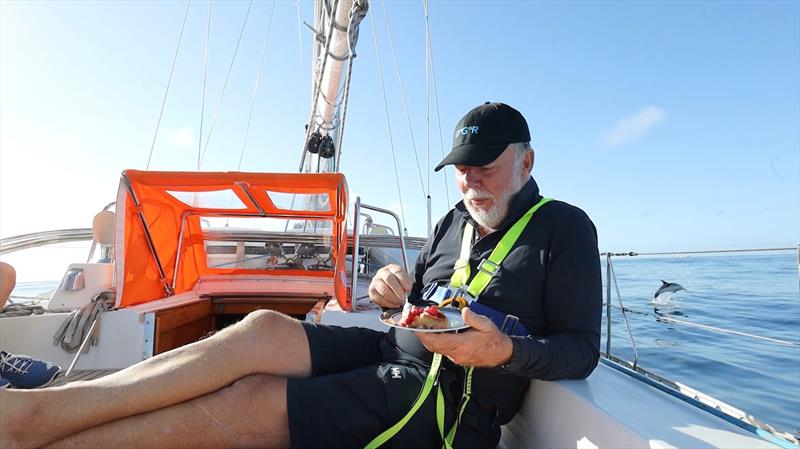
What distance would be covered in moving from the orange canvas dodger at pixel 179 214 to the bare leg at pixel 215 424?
1.65 meters

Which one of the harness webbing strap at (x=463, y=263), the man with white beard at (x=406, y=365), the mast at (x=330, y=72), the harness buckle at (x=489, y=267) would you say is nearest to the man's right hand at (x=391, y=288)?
the man with white beard at (x=406, y=365)

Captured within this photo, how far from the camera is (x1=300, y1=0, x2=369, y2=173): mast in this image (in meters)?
5.26

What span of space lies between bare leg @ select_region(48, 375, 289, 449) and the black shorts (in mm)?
64

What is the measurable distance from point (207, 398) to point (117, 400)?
0.25m

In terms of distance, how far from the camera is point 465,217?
1.98m

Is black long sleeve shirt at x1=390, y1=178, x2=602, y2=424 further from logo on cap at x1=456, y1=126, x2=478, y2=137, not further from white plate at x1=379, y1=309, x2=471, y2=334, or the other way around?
logo on cap at x1=456, y1=126, x2=478, y2=137

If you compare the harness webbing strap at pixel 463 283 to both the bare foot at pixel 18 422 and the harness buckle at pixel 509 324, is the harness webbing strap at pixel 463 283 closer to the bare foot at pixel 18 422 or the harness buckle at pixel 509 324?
the harness buckle at pixel 509 324

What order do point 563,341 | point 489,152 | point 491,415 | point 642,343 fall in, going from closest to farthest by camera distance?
1. point 563,341
2. point 491,415
3. point 489,152
4. point 642,343

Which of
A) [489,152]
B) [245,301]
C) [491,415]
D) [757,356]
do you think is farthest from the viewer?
[757,356]

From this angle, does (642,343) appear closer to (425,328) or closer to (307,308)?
(307,308)

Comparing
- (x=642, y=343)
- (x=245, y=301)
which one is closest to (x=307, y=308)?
(x=245, y=301)

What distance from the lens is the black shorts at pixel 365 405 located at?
1332 millimetres

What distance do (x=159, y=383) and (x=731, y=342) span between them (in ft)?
29.2

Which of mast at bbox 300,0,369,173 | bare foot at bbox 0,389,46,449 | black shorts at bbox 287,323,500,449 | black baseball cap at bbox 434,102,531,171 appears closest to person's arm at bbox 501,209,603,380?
black shorts at bbox 287,323,500,449
